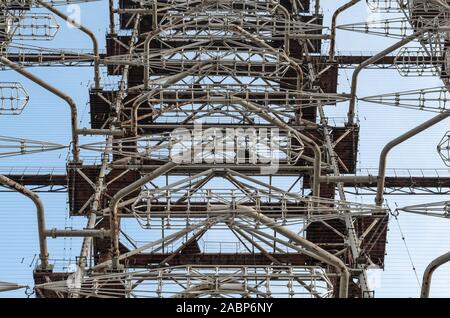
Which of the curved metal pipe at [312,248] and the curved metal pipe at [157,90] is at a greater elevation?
the curved metal pipe at [157,90]

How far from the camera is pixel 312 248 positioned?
1002 inches

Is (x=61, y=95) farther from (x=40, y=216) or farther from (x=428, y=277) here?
(x=428, y=277)

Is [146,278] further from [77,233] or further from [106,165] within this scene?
[106,165]

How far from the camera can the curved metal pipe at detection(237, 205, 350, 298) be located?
2477 cm

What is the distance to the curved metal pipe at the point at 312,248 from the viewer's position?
24.8 meters

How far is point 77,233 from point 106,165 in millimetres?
7228

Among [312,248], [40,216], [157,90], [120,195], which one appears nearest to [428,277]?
[312,248]

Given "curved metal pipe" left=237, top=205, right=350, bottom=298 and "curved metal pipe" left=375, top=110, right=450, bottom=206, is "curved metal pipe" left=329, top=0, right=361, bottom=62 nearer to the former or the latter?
"curved metal pipe" left=375, top=110, right=450, bottom=206

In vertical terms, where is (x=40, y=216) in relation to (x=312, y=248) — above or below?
above

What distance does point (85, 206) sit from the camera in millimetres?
35031

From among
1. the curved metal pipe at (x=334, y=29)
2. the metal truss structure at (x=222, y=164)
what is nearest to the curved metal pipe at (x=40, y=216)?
the metal truss structure at (x=222, y=164)

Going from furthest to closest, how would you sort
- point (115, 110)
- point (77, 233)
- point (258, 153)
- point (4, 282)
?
point (115, 110), point (258, 153), point (77, 233), point (4, 282)

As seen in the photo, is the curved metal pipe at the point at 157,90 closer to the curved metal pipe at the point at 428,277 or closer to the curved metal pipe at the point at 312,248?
the curved metal pipe at the point at 312,248
